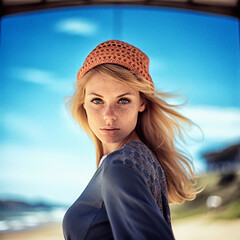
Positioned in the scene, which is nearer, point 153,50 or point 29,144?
point 29,144

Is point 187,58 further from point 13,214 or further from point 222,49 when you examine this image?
point 13,214

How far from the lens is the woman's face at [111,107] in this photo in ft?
2.94

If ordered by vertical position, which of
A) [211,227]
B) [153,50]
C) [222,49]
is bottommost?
[211,227]

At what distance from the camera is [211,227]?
678cm

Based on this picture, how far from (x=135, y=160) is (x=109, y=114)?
208 mm

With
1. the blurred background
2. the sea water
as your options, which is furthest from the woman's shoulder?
the sea water

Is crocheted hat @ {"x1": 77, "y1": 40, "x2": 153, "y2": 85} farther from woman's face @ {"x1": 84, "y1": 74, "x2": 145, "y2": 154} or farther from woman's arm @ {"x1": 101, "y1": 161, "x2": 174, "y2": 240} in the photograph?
woman's arm @ {"x1": 101, "y1": 161, "x2": 174, "y2": 240}

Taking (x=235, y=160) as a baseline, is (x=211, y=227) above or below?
below

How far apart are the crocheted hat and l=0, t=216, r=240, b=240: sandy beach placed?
5515 millimetres

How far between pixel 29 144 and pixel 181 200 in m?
5.50

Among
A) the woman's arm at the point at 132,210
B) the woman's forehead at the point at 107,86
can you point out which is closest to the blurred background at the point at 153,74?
the woman's forehead at the point at 107,86

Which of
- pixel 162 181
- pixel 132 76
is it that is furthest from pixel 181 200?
pixel 132 76

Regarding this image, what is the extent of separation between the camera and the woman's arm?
2.08ft

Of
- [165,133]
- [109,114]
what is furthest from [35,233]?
[109,114]
